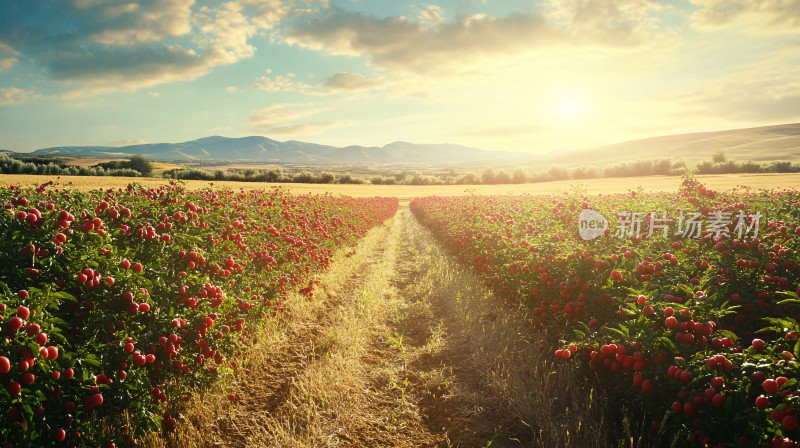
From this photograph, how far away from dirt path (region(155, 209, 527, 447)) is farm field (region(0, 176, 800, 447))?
35mm

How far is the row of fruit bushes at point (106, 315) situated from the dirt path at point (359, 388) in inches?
24.1

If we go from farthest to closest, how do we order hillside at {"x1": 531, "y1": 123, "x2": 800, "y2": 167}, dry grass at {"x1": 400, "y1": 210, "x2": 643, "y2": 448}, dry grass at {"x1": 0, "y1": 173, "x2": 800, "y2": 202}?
hillside at {"x1": 531, "y1": 123, "x2": 800, "y2": 167}
dry grass at {"x1": 0, "y1": 173, "x2": 800, "y2": 202}
dry grass at {"x1": 400, "y1": 210, "x2": 643, "y2": 448}

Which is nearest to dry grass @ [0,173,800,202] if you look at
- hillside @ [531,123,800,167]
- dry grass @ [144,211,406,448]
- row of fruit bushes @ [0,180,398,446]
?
dry grass @ [144,211,406,448]

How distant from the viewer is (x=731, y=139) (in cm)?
15750

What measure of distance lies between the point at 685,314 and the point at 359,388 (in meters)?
4.43

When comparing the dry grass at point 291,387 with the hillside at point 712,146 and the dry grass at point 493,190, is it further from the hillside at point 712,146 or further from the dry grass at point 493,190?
the hillside at point 712,146

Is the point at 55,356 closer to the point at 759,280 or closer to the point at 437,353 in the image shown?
the point at 437,353

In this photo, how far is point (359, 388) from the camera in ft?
Result: 19.6

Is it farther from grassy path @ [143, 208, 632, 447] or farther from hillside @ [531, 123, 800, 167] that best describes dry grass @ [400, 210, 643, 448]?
hillside @ [531, 123, 800, 167]

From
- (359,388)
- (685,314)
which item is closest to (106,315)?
(359,388)

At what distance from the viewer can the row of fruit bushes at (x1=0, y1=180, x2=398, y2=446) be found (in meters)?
3.06

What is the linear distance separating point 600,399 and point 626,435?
47cm

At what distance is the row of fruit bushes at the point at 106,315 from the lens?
306cm

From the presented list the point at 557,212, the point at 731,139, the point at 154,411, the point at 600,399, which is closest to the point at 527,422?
the point at 600,399
